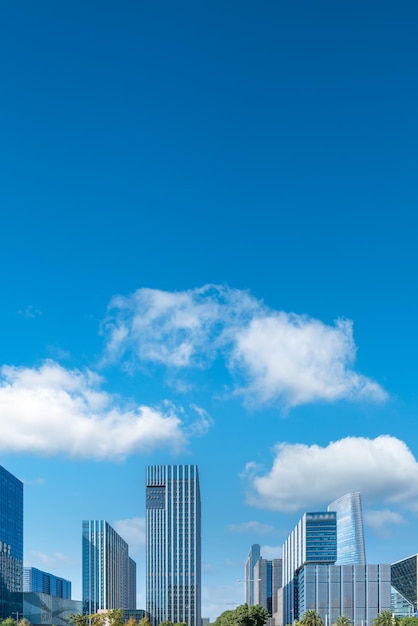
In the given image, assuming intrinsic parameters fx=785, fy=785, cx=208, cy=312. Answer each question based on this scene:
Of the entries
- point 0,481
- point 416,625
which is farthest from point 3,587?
point 416,625

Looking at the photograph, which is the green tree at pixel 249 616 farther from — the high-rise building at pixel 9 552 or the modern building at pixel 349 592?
the high-rise building at pixel 9 552

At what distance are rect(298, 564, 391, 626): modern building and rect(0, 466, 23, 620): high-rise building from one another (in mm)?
69725

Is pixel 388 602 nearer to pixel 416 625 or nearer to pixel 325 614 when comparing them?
pixel 325 614

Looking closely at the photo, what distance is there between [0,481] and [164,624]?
51.4m

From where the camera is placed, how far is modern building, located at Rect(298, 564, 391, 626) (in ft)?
597

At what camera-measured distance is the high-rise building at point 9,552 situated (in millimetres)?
182625

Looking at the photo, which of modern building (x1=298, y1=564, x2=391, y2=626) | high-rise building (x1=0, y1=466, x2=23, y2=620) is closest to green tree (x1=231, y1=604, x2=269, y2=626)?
modern building (x1=298, y1=564, x2=391, y2=626)

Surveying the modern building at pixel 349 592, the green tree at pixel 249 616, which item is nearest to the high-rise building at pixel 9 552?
the modern building at pixel 349 592

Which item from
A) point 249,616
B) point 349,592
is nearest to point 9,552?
point 349,592

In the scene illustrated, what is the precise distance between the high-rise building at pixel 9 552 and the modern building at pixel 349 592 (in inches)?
2745

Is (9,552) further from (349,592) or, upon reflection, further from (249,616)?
(249,616)

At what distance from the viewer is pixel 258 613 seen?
5123 inches

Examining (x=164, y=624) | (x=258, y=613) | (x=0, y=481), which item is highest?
(x=0, y=481)

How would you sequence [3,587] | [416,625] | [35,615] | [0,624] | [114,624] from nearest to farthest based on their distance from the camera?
[114,624] < [416,625] < [0,624] < [3,587] < [35,615]
